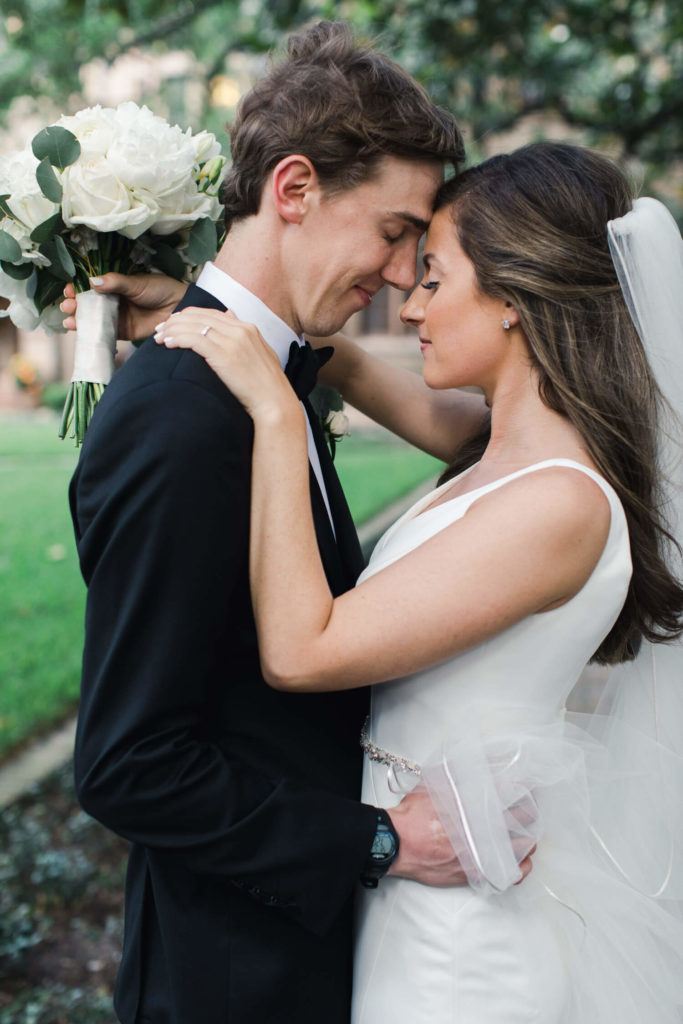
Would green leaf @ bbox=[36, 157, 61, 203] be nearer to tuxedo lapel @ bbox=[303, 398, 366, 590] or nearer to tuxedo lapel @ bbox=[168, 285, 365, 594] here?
tuxedo lapel @ bbox=[168, 285, 365, 594]

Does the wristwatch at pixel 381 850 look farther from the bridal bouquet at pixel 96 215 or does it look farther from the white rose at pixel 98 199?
the white rose at pixel 98 199

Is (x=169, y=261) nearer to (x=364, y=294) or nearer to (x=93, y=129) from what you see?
(x=93, y=129)

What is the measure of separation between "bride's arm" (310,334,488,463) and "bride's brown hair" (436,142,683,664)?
2.53 ft

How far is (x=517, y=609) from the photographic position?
183cm

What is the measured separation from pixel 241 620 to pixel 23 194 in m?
0.99

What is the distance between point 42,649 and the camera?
19.9 feet

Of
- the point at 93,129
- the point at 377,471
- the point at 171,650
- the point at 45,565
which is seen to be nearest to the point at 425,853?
the point at 171,650

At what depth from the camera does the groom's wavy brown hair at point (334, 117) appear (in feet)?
6.51

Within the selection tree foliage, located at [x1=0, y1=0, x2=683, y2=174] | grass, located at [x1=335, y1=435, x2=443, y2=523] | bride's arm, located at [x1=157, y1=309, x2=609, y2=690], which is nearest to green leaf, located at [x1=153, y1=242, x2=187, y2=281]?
bride's arm, located at [x1=157, y1=309, x2=609, y2=690]

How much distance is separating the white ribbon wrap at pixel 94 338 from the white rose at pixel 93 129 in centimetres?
32

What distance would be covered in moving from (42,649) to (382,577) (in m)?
4.76

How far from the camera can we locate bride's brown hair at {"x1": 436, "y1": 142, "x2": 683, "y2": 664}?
2.04 metres

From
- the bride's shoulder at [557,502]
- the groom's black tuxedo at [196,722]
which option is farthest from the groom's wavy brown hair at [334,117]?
the bride's shoulder at [557,502]

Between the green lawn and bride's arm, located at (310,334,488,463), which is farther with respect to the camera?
the green lawn
